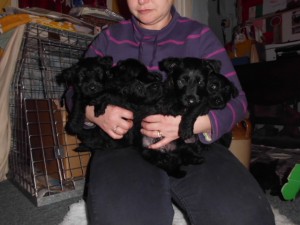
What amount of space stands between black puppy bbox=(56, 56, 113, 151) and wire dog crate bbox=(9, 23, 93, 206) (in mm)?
449

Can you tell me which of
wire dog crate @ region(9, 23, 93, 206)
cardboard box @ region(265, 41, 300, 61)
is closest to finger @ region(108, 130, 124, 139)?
wire dog crate @ region(9, 23, 93, 206)

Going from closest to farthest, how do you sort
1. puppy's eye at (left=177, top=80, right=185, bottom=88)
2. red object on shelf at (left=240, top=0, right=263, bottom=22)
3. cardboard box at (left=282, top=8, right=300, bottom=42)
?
1. puppy's eye at (left=177, top=80, right=185, bottom=88)
2. cardboard box at (left=282, top=8, right=300, bottom=42)
3. red object on shelf at (left=240, top=0, right=263, bottom=22)

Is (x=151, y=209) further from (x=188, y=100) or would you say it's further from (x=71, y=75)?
(x=71, y=75)

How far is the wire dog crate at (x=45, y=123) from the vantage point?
1.65m

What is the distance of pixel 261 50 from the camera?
3156 millimetres

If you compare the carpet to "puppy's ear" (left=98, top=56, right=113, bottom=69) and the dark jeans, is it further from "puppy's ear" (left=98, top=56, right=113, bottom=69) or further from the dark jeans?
"puppy's ear" (left=98, top=56, right=113, bottom=69)

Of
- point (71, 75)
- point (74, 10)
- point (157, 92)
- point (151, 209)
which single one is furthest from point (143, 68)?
point (74, 10)

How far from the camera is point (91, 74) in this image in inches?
49.9

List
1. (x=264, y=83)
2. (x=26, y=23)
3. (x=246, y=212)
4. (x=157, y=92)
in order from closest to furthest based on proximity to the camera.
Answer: (x=246, y=212)
(x=157, y=92)
(x=26, y=23)
(x=264, y=83)

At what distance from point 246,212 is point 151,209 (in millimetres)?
281

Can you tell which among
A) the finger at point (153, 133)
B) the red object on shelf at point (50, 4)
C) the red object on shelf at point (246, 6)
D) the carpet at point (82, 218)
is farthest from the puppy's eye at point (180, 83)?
the red object on shelf at point (246, 6)

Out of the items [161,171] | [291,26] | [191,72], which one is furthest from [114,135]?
[291,26]

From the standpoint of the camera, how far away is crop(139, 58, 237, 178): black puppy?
1.07 meters

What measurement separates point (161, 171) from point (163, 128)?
0.17 meters
